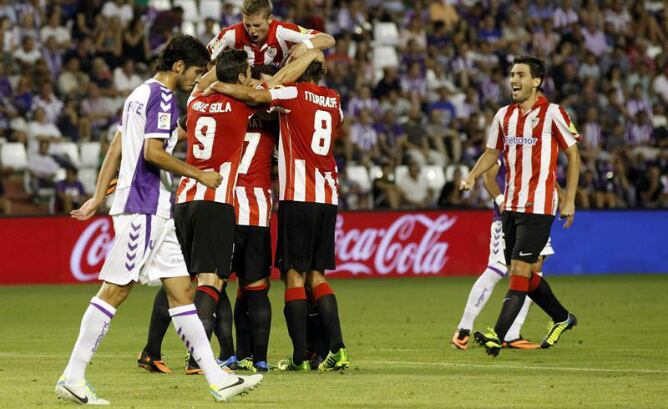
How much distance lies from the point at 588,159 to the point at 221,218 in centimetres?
1643

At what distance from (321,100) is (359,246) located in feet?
38.6

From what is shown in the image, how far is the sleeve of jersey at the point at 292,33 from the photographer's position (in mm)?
10902

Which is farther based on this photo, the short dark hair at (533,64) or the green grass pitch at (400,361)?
the short dark hair at (533,64)

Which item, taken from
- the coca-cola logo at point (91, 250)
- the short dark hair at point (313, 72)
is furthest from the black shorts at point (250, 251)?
the coca-cola logo at point (91, 250)

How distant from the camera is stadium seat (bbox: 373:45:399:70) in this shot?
26766 millimetres

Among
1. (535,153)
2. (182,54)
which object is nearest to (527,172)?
(535,153)

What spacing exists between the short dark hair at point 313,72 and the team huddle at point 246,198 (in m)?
0.01

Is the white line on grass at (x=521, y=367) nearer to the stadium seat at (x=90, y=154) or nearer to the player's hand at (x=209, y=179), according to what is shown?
the player's hand at (x=209, y=179)

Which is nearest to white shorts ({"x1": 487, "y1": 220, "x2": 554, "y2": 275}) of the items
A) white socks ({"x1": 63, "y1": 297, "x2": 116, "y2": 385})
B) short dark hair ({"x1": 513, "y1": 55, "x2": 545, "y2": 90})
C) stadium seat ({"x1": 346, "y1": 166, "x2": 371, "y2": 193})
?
short dark hair ({"x1": 513, "y1": 55, "x2": 545, "y2": 90})

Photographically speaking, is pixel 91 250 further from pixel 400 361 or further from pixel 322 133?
pixel 322 133

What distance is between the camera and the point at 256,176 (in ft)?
34.4

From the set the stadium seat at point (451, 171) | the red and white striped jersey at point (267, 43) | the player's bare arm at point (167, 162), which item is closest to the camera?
the player's bare arm at point (167, 162)

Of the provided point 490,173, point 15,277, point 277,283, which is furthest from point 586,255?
point 490,173

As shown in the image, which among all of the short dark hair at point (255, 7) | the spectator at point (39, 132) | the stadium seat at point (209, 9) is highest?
the stadium seat at point (209, 9)
